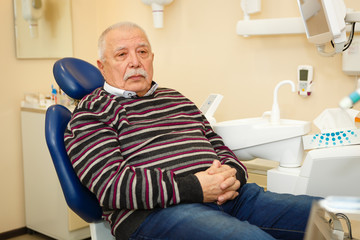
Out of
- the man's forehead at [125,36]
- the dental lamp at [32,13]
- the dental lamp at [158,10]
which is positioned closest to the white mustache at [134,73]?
the man's forehead at [125,36]

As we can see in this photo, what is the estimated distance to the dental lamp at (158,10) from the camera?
265cm

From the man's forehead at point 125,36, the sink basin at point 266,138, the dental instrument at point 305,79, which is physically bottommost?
the sink basin at point 266,138

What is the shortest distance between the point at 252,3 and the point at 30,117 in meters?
1.44

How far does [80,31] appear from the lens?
3.12m

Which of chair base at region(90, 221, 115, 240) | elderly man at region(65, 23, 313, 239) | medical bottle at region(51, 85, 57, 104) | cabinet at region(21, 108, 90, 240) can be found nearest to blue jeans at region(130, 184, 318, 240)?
elderly man at region(65, 23, 313, 239)

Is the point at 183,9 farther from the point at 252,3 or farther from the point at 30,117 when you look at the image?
the point at 30,117

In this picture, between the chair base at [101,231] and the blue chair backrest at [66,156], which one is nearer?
the blue chair backrest at [66,156]

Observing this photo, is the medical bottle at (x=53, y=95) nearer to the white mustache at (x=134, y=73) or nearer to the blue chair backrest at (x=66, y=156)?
the blue chair backrest at (x=66, y=156)

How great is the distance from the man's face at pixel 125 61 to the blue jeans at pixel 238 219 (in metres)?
0.55

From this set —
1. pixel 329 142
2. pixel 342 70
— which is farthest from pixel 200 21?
pixel 329 142

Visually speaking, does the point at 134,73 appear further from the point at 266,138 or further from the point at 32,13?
the point at 32,13

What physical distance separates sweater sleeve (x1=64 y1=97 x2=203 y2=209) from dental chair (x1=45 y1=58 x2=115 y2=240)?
0.06 meters

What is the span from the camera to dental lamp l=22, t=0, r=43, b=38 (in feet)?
9.17

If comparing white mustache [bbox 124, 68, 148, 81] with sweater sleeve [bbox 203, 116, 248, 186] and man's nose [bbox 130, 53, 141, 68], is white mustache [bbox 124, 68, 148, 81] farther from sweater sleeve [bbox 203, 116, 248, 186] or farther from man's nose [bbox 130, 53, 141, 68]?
sweater sleeve [bbox 203, 116, 248, 186]
